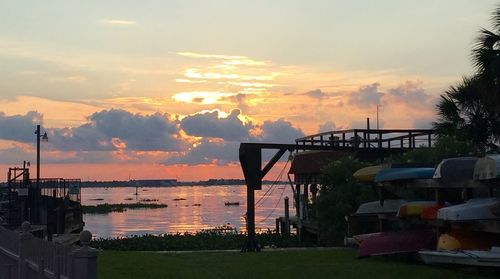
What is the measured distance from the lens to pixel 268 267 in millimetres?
17969

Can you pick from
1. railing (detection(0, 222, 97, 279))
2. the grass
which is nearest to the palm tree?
the grass

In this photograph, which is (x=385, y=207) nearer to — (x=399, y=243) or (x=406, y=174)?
(x=406, y=174)

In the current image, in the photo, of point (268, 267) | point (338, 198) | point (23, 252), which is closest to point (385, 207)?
point (268, 267)

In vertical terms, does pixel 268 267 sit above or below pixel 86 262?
below

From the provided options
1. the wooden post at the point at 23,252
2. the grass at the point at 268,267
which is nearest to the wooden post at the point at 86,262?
the wooden post at the point at 23,252

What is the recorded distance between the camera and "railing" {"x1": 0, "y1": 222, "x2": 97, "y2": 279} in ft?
25.7

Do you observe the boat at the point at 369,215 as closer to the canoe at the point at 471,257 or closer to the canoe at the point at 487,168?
the canoe at the point at 471,257

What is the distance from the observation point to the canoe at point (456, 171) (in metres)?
15.7

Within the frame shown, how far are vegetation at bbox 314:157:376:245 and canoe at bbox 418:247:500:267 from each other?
10.4 m

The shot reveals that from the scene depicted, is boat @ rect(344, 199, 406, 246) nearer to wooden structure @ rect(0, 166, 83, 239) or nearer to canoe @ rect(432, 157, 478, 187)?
canoe @ rect(432, 157, 478, 187)

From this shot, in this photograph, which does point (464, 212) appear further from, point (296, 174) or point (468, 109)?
point (296, 174)

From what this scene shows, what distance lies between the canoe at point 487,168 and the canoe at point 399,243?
363cm

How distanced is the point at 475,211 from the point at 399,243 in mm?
3577

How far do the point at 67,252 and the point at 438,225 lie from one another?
1071 centimetres
